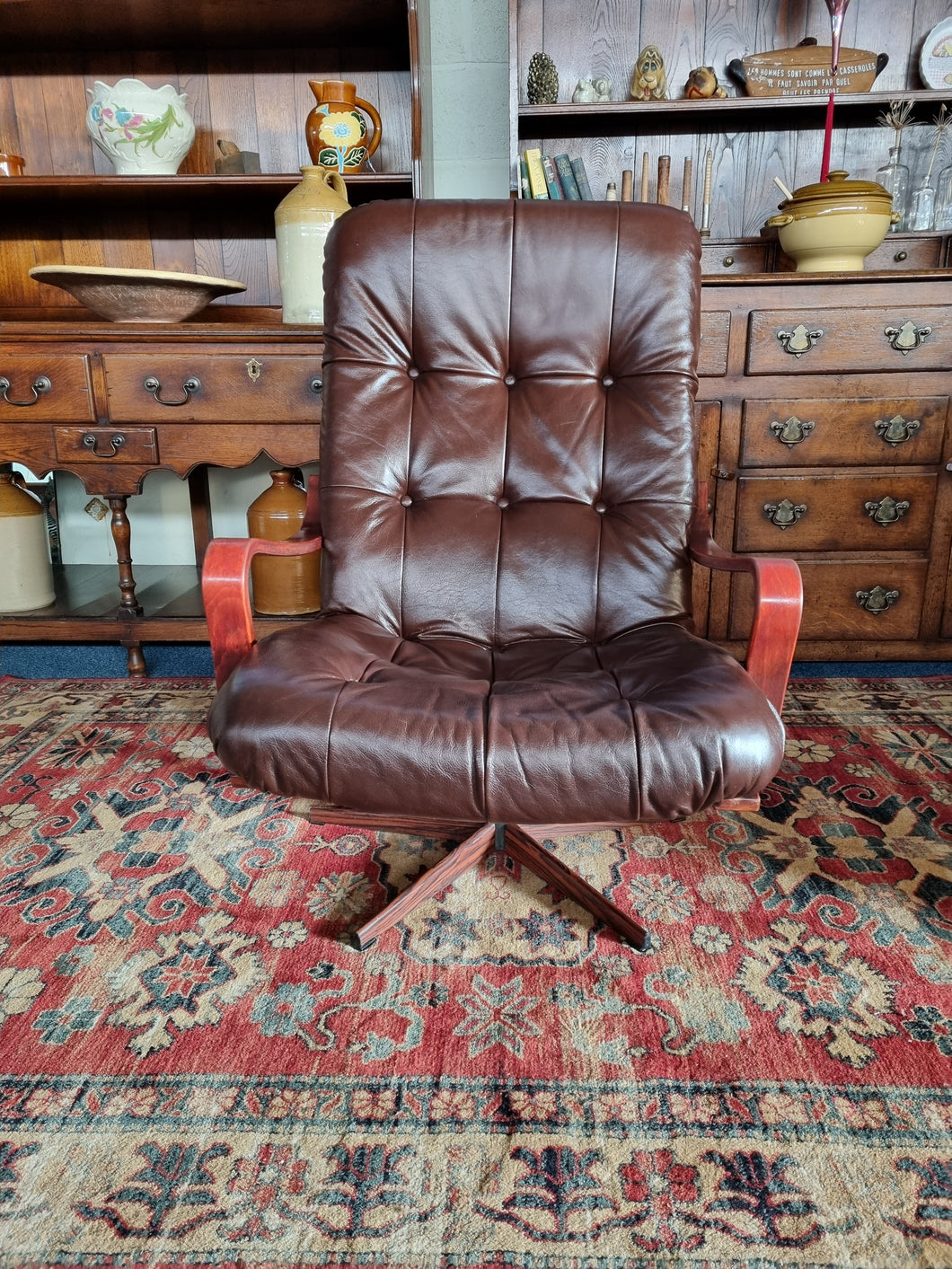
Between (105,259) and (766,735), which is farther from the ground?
(105,259)

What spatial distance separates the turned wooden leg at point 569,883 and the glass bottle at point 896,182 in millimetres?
1857

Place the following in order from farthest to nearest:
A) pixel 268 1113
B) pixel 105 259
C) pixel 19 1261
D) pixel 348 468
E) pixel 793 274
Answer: pixel 105 259, pixel 793 274, pixel 348 468, pixel 268 1113, pixel 19 1261

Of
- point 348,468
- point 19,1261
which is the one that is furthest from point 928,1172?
point 348,468

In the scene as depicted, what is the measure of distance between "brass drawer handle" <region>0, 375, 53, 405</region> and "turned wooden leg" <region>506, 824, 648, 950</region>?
1.49 metres

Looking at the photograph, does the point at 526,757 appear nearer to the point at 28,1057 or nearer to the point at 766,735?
the point at 766,735

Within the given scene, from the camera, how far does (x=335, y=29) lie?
7.39 ft

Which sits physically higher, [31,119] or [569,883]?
[31,119]

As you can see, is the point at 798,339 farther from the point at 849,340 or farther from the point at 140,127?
the point at 140,127

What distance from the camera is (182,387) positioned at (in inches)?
81.0

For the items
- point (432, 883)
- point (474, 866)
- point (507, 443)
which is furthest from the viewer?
point (507, 443)

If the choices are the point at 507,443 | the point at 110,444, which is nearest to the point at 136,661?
the point at 110,444

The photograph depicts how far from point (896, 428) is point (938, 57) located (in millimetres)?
957

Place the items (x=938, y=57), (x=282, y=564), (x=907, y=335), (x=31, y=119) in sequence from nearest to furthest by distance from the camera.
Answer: (x=907, y=335), (x=938, y=57), (x=282, y=564), (x=31, y=119)

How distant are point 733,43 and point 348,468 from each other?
1655 millimetres
